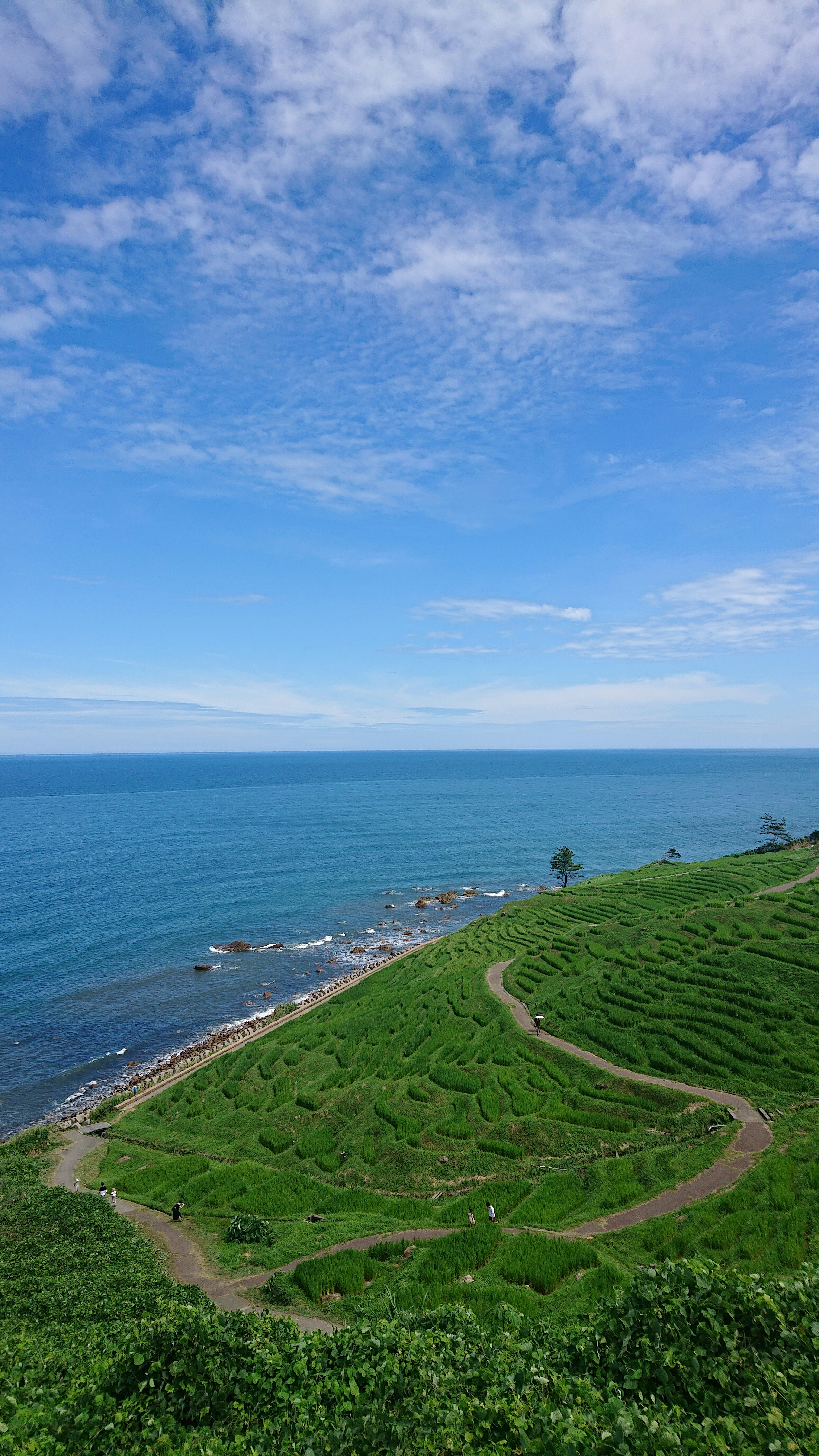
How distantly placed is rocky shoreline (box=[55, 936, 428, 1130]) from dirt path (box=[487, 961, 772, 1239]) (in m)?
44.1

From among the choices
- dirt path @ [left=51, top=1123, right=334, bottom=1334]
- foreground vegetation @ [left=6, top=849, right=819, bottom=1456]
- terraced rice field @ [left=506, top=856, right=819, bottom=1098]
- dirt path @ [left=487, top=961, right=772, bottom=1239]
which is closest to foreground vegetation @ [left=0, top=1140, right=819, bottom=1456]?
foreground vegetation @ [left=6, top=849, right=819, bottom=1456]

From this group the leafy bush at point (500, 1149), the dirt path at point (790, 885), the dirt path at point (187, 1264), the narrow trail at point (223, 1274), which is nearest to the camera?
the dirt path at point (187, 1264)

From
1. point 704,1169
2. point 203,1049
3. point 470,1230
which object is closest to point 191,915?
point 203,1049

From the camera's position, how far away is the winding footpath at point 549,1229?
27125 millimetres

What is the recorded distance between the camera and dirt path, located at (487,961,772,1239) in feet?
89.9

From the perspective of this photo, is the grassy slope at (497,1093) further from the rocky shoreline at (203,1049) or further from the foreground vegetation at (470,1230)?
the rocky shoreline at (203,1049)

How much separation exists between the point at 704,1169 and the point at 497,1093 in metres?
15.3

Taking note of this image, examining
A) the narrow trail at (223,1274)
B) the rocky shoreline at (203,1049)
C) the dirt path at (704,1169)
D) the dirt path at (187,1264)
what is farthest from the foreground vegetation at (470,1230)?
the rocky shoreline at (203,1049)

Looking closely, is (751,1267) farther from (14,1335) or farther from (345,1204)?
(14,1335)

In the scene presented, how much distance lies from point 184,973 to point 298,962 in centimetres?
1767

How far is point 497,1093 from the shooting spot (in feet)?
138

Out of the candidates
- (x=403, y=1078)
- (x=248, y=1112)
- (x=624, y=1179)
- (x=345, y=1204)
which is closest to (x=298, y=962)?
(x=248, y=1112)

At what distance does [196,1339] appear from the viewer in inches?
615

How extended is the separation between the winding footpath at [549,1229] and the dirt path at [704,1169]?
4 centimetres
